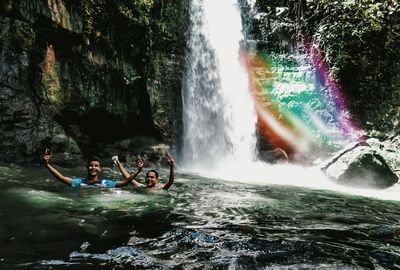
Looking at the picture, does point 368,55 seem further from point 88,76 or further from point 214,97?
point 88,76

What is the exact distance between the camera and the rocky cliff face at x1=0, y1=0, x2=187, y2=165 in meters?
10.9

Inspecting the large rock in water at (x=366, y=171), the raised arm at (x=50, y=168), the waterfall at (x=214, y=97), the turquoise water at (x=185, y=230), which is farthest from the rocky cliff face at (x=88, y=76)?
the large rock in water at (x=366, y=171)

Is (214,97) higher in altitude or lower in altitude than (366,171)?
higher

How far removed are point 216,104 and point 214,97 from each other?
0.28m

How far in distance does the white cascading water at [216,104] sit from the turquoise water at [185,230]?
21.7 feet

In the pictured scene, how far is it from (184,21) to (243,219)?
36.4ft

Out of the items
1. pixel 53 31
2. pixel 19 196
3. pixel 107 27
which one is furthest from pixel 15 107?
pixel 19 196

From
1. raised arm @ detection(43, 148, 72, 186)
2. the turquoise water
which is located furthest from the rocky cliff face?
raised arm @ detection(43, 148, 72, 186)

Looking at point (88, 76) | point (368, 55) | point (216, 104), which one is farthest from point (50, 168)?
point (368, 55)

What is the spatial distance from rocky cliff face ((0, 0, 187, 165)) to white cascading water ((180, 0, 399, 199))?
2.10 feet

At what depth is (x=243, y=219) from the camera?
5.78 meters

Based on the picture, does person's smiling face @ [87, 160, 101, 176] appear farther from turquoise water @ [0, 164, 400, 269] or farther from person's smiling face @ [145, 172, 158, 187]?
person's smiling face @ [145, 172, 158, 187]

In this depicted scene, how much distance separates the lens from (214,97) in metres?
15.5

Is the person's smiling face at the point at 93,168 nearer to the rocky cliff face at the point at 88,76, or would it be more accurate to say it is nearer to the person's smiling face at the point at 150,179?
the person's smiling face at the point at 150,179
